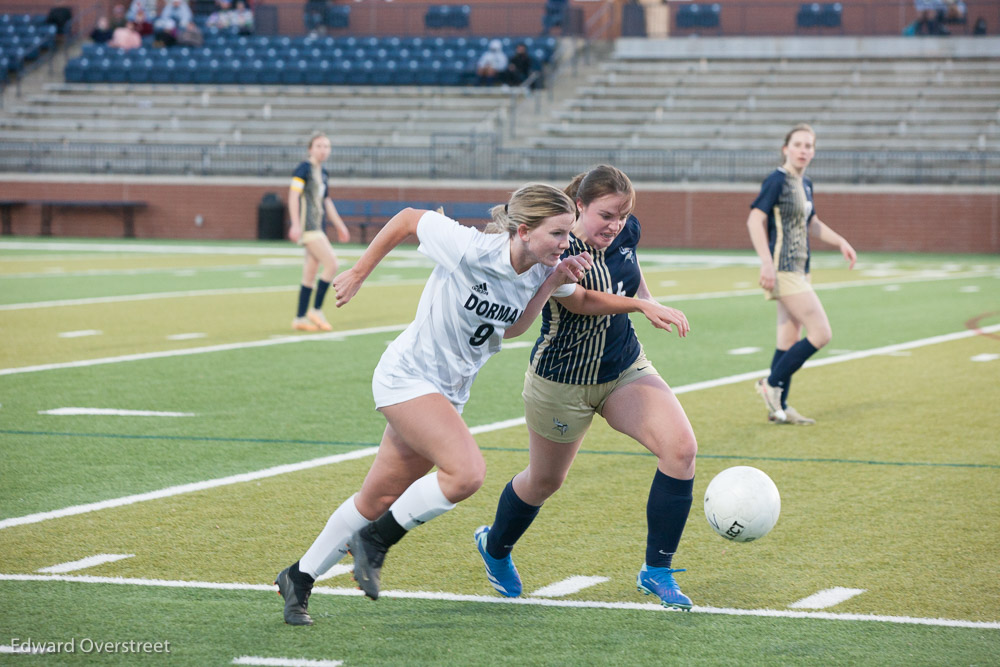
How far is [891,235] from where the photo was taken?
31875 millimetres

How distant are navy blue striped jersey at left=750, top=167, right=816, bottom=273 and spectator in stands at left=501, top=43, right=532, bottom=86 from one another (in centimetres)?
3028

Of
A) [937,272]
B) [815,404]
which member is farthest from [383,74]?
[815,404]

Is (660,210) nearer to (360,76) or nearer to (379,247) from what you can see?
(360,76)

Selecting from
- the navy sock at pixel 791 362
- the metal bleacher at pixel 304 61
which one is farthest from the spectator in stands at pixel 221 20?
the navy sock at pixel 791 362

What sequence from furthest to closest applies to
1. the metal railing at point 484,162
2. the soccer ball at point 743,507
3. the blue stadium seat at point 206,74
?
1. the blue stadium seat at point 206,74
2. the metal railing at point 484,162
3. the soccer ball at point 743,507

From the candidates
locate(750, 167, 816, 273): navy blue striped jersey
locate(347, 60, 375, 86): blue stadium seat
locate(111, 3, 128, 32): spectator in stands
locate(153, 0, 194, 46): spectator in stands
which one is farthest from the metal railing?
locate(750, 167, 816, 273): navy blue striped jersey

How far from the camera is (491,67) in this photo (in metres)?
39.1

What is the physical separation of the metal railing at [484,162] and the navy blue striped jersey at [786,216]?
24.2 meters

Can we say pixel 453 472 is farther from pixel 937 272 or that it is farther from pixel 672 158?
pixel 672 158

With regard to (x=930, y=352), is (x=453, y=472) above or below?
above

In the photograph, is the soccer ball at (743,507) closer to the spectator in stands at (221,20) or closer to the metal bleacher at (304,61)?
the metal bleacher at (304,61)

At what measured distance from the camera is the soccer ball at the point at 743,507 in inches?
209

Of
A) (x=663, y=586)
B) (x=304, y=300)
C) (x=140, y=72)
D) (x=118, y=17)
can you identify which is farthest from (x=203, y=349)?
(x=118, y=17)

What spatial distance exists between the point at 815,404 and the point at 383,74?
31.6 meters
